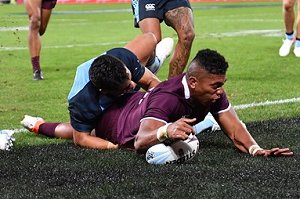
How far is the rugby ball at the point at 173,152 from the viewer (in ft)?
19.0

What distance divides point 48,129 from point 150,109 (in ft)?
5.37

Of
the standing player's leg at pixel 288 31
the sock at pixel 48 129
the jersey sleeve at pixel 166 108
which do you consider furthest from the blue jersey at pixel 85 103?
the standing player's leg at pixel 288 31

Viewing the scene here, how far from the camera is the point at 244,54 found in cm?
1474

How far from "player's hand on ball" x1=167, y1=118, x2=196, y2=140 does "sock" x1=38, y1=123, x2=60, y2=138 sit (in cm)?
196

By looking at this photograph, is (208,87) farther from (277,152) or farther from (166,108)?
(277,152)

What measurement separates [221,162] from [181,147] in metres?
0.31

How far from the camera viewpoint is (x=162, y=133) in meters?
5.73

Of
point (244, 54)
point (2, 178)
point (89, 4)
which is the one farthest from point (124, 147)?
point (89, 4)

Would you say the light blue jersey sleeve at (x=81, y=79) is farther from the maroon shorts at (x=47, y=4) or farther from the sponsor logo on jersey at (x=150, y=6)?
the maroon shorts at (x=47, y=4)

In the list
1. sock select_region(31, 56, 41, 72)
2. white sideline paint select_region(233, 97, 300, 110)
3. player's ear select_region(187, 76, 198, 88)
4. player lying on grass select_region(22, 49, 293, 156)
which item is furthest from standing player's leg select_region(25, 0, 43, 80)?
player's ear select_region(187, 76, 198, 88)

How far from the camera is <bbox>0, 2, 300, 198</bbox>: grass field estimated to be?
5.08 m

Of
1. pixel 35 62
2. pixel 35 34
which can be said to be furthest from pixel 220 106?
pixel 35 34

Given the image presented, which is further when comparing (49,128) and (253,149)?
(49,128)

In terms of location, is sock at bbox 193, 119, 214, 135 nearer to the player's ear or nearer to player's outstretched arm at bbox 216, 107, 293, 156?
player's outstretched arm at bbox 216, 107, 293, 156
